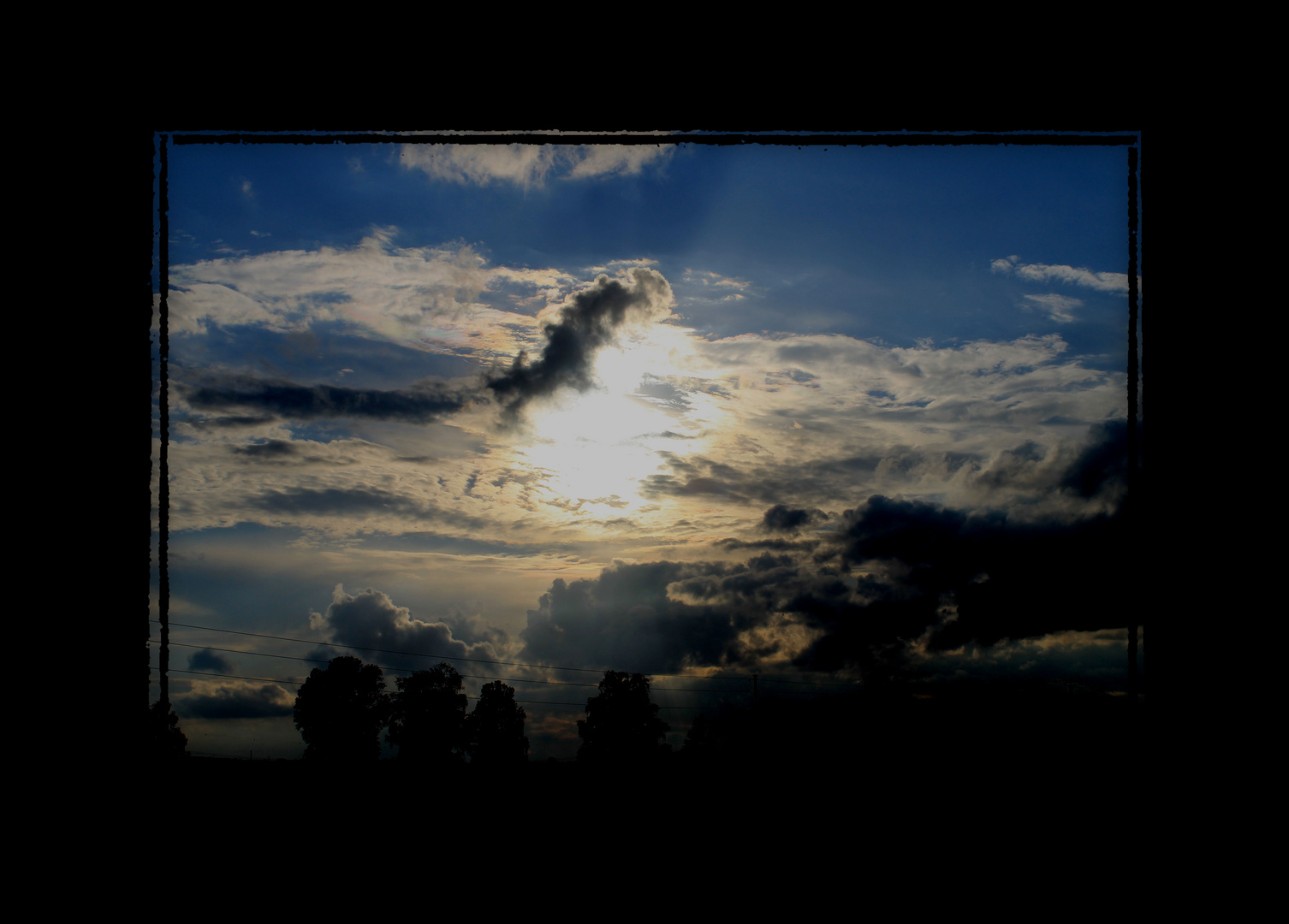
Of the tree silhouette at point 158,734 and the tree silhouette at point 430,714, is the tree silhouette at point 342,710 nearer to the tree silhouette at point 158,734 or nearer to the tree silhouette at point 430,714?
the tree silhouette at point 430,714

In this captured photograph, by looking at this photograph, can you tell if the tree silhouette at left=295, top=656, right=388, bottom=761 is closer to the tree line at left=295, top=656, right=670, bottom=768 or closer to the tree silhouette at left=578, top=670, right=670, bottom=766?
the tree line at left=295, top=656, right=670, bottom=768

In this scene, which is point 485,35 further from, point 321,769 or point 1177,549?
point 321,769

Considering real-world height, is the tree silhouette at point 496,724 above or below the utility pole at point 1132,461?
below

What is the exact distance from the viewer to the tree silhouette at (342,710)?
3447cm

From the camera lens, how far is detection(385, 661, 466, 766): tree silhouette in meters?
36.6

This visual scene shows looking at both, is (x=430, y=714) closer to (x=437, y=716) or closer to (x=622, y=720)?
(x=437, y=716)

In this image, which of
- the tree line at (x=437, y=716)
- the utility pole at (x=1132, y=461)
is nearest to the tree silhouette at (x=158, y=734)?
the utility pole at (x=1132, y=461)

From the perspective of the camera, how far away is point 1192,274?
4.33 ft

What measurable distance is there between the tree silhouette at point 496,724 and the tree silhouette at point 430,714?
32.6 inches

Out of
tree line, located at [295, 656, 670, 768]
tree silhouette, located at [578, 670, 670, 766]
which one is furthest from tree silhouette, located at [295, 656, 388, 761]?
tree silhouette, located at [578, 670, 670, 766]

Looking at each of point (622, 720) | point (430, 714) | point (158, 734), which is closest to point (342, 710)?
point (430, 714)

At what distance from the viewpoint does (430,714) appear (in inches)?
1492

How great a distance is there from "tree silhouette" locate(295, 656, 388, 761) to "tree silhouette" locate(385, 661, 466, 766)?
1.09 metres

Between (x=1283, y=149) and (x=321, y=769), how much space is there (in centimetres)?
288
